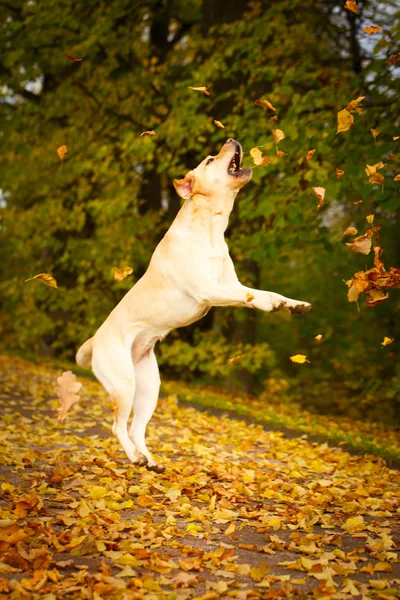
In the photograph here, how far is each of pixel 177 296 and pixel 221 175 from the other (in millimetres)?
923

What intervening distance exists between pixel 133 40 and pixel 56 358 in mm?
8176

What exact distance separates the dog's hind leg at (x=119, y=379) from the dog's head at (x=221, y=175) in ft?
4.36

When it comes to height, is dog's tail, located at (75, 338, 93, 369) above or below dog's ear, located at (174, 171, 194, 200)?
below

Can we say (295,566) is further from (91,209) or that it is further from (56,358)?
(56,358)

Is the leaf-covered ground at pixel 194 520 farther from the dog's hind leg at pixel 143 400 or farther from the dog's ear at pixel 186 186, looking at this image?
the dog's ear at pixel 186 186

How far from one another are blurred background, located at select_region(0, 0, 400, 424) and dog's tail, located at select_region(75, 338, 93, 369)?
3698mm

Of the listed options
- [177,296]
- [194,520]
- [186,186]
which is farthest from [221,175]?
[194,520]

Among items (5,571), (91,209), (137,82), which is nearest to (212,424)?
(5,571)

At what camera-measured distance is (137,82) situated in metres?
14.8

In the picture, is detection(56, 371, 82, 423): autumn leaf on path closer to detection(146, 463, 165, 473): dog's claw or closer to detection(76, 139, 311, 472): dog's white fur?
detection(76, 139, 311, 472): dog's white fur

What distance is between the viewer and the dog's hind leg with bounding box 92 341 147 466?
546 centimetres

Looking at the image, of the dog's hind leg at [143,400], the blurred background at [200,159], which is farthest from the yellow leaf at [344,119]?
the blurred background at [200,159]

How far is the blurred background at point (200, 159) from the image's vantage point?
32.9 ft

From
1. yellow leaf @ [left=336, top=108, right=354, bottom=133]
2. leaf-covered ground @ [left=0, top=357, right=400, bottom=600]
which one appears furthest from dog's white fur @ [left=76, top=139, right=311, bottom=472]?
yellow leaf @ [left=336, top=108, right=354, bottom=133]
